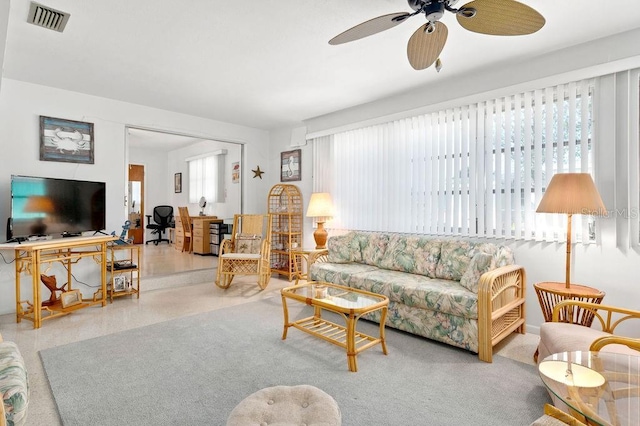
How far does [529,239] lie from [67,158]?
5105mm

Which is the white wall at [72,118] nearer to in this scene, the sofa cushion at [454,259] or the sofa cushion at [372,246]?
the sofa cushion at [372,246]

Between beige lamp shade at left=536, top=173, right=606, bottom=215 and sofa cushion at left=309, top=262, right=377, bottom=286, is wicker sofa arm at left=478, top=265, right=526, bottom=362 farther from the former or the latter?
sofa cushion at left=309, top=262, right=377, bottom=286

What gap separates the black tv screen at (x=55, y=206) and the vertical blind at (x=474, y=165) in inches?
125

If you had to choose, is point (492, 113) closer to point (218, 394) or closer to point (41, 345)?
point (218, 394)

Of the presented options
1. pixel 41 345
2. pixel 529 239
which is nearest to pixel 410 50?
pixel 529 239

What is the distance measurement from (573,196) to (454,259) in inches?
43.7

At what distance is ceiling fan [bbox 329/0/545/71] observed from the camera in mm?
1649

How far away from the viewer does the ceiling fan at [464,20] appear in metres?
1.65

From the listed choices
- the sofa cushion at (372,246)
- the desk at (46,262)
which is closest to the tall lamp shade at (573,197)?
the sofa cushion at (372,246)

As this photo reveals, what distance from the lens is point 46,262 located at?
351 cm

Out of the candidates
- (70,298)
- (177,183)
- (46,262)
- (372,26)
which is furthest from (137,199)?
(372,26)

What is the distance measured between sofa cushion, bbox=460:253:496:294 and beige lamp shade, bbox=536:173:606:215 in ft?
1.82

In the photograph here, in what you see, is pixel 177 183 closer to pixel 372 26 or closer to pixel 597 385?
pixel 372 26

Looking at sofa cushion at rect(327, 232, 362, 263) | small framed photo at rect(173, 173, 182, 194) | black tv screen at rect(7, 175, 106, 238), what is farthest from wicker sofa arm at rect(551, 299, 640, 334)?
small framed photo at rect(173, 173, 182, 194)
